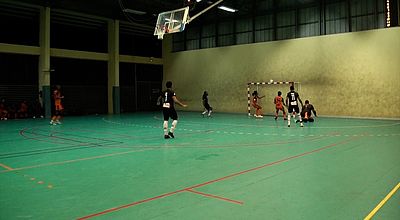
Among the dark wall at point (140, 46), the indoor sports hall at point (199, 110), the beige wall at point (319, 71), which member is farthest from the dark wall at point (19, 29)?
the beige wall at point (319, 71)

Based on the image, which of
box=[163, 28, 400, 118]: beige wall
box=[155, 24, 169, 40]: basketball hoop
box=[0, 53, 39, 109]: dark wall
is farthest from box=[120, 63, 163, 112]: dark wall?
box=[155, 24, 169, 40]: basketball hoop

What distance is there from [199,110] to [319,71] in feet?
39.1

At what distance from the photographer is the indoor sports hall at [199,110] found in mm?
5672

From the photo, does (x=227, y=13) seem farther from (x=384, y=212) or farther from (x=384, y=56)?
(x=384, y=212)

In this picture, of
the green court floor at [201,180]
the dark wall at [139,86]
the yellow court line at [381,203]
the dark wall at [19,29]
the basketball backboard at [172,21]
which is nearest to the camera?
the yellow court line at [381,203]

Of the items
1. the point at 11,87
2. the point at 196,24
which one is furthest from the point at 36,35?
the point at 196,24

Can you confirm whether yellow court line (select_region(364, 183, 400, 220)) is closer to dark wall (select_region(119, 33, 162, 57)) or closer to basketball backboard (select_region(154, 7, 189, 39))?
A: basketball backboard (select_region(154, 7, 189, 39))

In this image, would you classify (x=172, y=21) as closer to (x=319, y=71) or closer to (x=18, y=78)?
(x=319, y=71)

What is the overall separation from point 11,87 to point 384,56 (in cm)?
2584

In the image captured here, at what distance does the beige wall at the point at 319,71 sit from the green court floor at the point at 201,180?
1211cm

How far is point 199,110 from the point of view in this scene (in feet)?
107

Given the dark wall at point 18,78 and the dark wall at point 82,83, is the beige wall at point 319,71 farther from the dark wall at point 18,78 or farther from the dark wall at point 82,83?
the dark wall at point 18,78

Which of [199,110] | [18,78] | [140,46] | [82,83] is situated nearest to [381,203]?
[18,78]

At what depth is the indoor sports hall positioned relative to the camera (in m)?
5.67
